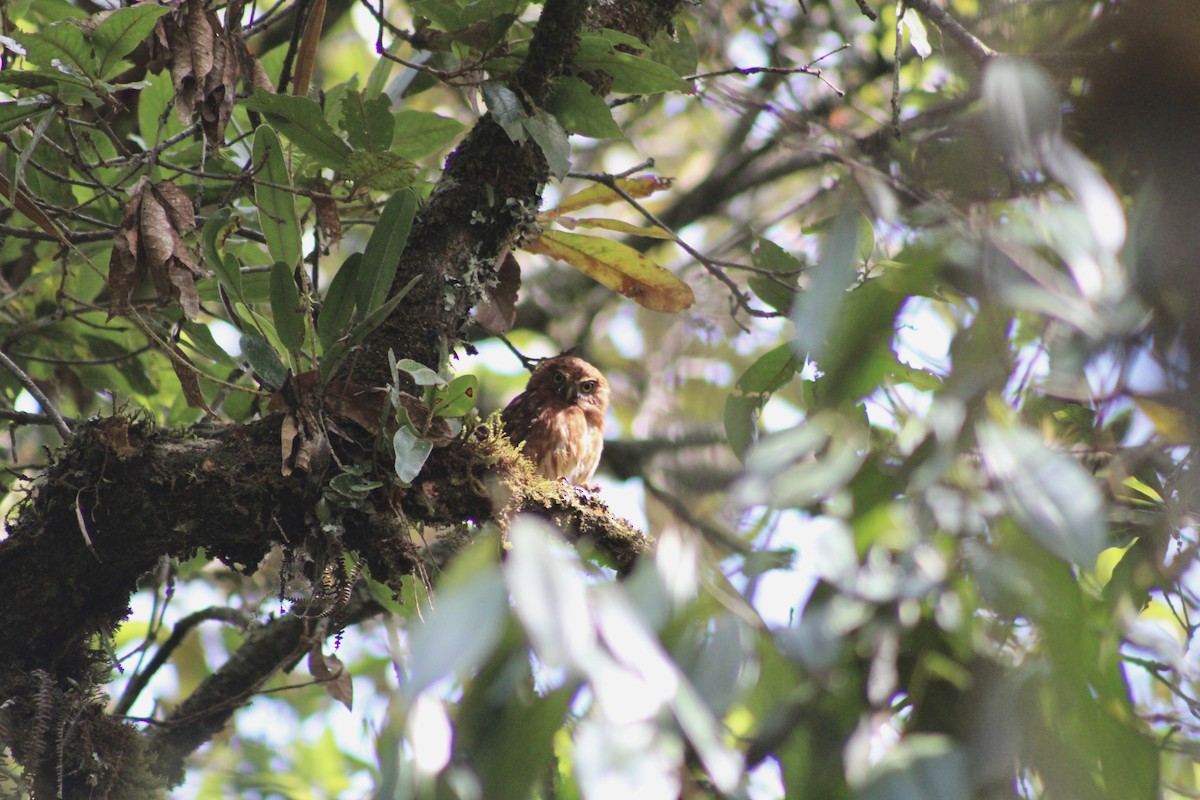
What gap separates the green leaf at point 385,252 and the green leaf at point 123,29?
656 millimetres

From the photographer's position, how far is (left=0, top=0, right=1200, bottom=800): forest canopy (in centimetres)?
124

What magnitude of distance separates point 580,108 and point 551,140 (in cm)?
21

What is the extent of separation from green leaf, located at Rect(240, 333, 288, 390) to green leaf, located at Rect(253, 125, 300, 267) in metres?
0.35

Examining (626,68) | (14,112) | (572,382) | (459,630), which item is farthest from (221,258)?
(572,382)

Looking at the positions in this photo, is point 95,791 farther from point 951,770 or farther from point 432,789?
point 951,770

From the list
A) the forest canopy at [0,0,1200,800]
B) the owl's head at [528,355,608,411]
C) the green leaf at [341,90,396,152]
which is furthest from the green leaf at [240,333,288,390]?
the owl's head at [528,355,608,411]

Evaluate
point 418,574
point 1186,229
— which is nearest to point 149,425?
point 418,574

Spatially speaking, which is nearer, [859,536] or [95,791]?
[859,536]

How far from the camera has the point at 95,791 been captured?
2373 millimetres

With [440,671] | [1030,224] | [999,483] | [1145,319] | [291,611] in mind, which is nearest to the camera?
[440,671]

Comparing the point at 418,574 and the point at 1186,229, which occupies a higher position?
the point at 418,574

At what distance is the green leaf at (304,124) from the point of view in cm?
261

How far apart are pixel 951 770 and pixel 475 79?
228 centimetres

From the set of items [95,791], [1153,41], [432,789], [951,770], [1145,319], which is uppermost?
[95,791]
